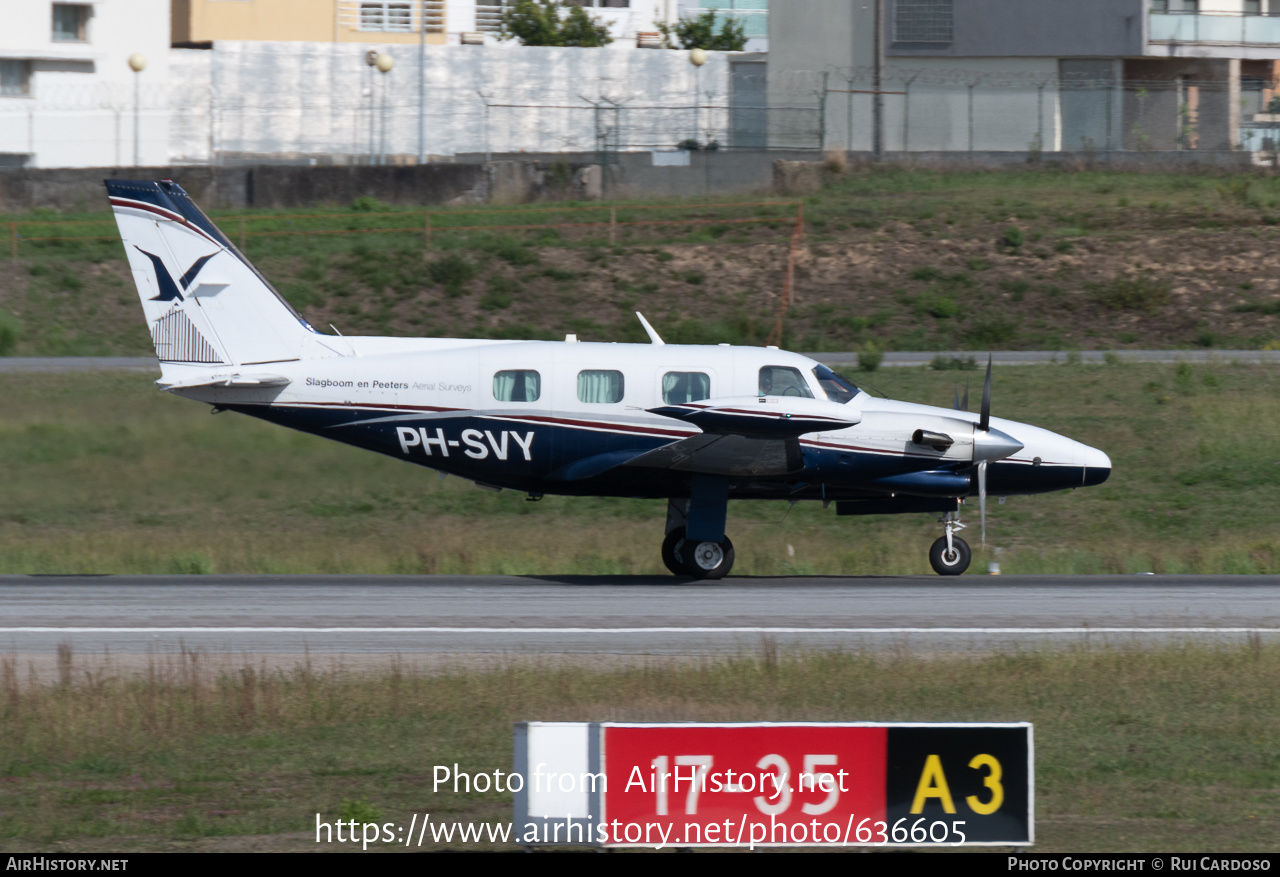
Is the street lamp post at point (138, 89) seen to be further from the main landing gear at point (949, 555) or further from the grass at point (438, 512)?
the main landing gear at point (949, 555)

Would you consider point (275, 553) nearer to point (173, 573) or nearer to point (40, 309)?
point (173, 573)

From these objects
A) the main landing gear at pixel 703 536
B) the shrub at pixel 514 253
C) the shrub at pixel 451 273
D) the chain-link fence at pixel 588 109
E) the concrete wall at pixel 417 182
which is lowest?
the main landing gear at pixel 703 536

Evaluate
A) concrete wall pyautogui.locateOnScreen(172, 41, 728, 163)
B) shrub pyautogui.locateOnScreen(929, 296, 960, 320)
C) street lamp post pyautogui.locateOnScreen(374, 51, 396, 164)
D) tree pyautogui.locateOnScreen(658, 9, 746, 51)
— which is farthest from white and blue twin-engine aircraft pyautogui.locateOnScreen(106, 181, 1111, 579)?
tree pyautogui.locateOnScreen(658, 9, 746, 51)

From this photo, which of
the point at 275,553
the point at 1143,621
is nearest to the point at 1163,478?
the point at 1143,621

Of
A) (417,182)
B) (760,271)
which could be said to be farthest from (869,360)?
(417,182)

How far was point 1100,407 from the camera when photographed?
3244 centimetres

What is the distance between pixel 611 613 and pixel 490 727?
19.0ft

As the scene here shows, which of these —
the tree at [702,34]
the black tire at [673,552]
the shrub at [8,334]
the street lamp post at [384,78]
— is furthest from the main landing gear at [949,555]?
the tree at [702,34]

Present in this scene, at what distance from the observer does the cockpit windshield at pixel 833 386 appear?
19.3 metres

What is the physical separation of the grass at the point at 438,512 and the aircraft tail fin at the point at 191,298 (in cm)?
310

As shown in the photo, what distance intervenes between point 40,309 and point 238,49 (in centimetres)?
2666

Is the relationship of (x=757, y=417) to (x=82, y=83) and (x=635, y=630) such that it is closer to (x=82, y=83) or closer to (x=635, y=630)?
(x=635, y=630)

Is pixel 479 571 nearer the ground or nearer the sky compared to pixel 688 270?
nearer the ground

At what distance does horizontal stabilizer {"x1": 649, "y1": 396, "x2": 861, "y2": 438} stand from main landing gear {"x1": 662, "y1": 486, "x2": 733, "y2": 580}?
62.2 inches
